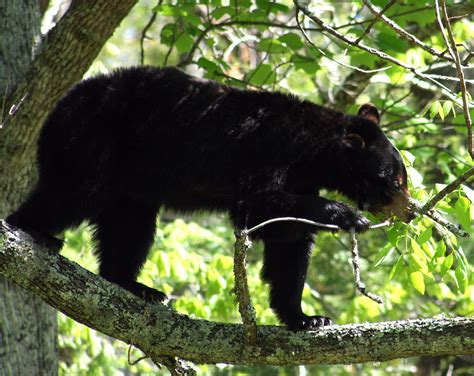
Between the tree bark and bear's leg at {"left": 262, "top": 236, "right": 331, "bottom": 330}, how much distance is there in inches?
77.5

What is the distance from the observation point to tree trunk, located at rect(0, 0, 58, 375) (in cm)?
570

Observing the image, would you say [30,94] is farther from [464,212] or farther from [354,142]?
[464,212]

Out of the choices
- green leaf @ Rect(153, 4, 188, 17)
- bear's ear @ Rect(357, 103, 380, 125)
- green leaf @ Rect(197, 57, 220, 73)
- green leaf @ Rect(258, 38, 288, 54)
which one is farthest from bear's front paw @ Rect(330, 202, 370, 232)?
green leaf @ Rect(153, 4, 188, 17)

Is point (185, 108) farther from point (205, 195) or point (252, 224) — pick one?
point (252, 224)

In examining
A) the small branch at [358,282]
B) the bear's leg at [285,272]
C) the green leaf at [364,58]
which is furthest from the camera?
the green leaf at [364,58]

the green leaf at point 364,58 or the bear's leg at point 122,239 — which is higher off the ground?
the green leaf at point 364,58

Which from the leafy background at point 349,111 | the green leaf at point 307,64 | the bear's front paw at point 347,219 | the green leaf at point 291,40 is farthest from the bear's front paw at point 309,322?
the green leaf at point 307,64

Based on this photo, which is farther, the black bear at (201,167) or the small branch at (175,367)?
the black bear at (201,167)

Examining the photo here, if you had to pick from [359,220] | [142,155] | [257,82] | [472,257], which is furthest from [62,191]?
[472,257]

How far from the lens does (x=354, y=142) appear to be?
5.49m

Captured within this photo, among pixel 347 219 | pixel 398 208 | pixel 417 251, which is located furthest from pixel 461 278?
pixel 398 208

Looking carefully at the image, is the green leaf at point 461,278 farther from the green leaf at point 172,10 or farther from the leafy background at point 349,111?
the green leaf at point 172,10

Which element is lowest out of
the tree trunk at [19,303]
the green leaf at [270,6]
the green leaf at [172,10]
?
the tree trunk at [19,303]

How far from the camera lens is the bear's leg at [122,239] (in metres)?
5.56
